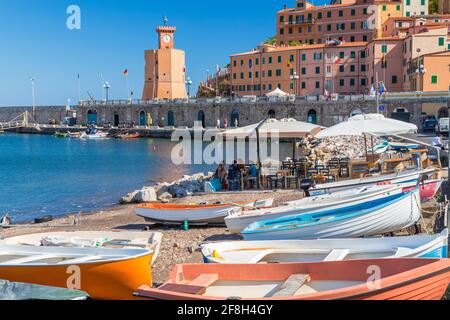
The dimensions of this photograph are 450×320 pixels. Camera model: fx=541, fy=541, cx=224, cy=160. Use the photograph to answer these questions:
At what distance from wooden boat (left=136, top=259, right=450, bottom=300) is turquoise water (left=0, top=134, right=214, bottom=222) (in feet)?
Answer: 53.9

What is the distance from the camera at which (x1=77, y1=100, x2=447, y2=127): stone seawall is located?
54.0 metres

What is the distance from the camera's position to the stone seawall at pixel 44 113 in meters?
102

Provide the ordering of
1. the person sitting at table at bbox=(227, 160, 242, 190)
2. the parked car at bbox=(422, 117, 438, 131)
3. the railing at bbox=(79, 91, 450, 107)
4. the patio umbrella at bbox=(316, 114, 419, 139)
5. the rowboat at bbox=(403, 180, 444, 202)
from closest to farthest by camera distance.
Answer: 1. the rowboat at bbox=(403, 180, 444, 202)
2. the patio umbrella at bbox=(316, 114, 419, 139)
3. the person sitting at table at bbox=(227, 160, 242, 190)
4. the parked car at bbox=(422, 117, 438, 131)
5. the railing at bbox=(79, 91, 450, 107)

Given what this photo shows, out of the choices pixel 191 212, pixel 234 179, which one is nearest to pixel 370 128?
pixel 234 179

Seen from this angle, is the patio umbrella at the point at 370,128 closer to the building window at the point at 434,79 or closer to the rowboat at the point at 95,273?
the rowboat at the point at 95,273

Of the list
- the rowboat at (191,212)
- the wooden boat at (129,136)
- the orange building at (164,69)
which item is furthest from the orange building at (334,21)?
the rowboat at (191,212)

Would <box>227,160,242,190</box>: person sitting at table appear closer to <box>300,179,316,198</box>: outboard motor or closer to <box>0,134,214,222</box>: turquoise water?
<box>300,179,316,198</box>: outboard motor

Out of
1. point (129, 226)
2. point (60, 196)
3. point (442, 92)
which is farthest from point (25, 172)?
point (442, 92)

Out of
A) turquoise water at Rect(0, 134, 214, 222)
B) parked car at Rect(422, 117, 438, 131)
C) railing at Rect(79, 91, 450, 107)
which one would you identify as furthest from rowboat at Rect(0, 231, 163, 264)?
railing at Rect(79, 91, 450, 107)

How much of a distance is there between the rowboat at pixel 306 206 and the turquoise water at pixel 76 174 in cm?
1257
